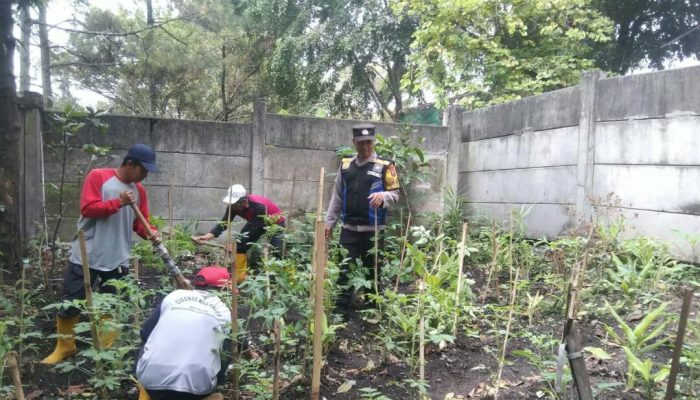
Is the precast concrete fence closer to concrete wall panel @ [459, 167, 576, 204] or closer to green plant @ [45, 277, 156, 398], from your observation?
concrete wall panel @ [459, 167, 576, 204]

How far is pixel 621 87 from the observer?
4734 mm

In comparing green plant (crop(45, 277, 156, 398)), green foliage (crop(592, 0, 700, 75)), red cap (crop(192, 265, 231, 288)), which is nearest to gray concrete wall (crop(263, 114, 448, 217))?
red cap (crop(192, 265, 231, 288))

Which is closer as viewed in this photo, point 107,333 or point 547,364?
point 547,364

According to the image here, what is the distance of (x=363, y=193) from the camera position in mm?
3822

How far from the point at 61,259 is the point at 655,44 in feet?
43.7

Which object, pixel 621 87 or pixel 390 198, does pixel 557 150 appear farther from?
pixel 390 198

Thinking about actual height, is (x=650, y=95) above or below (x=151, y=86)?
below

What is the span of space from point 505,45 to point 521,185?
5.10 m

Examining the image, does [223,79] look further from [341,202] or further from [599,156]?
[599,156]

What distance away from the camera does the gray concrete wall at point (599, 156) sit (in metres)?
4.21

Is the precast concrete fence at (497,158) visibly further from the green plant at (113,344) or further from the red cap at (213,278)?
the green plant at (113,344)

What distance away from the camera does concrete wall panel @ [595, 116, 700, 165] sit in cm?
415

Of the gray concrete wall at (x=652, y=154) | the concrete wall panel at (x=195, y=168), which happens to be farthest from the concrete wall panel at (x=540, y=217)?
the concrete wall panel at (x=195, y=168)

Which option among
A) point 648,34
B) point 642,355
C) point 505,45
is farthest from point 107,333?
point 648,34
